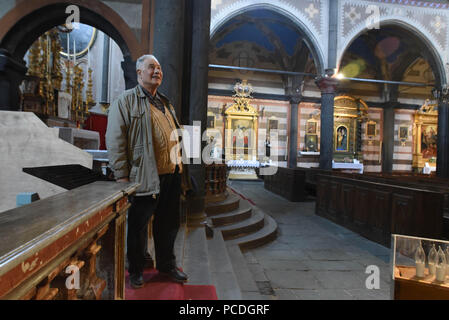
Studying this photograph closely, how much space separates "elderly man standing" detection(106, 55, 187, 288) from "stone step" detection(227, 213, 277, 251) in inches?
80.5

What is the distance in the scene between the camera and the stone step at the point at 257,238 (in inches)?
155

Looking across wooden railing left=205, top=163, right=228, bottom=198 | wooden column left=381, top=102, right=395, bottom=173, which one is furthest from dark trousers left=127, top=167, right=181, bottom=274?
wooden column left=381, top=102, right=395, bottom=173

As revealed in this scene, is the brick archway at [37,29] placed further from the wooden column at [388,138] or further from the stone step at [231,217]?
the wooden column at [388,138]

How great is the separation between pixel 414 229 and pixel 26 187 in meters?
5.17

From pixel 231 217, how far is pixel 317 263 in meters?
1.49

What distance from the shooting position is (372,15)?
10.3 metres

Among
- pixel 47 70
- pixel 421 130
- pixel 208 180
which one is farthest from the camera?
pixel 421 130

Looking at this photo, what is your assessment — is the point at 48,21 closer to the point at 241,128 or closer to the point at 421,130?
the point at 241,128

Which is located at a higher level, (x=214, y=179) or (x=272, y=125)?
(x=272, y=125)

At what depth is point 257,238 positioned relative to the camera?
419cm

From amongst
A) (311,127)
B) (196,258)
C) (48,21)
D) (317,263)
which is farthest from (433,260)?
(311,127)
